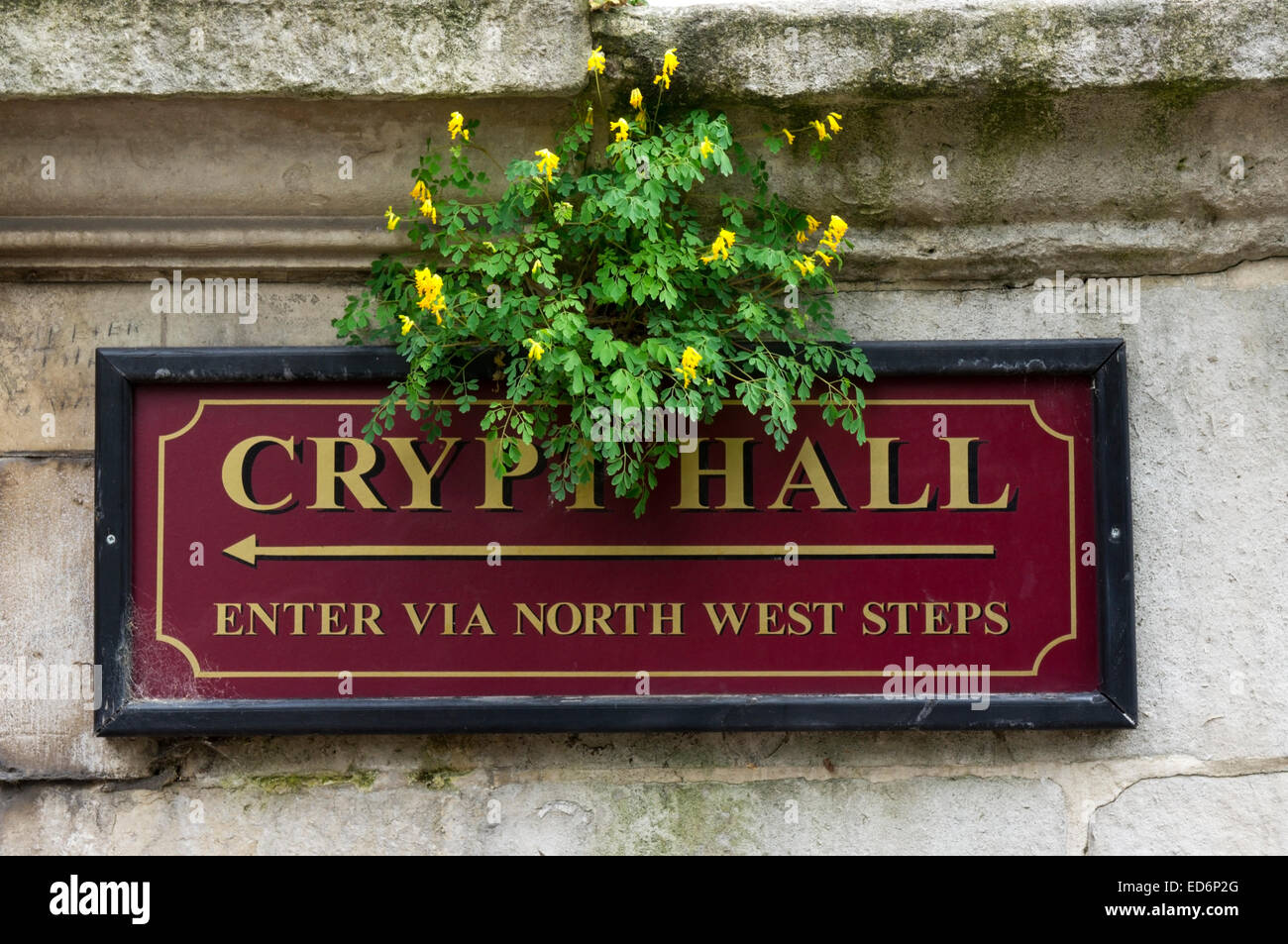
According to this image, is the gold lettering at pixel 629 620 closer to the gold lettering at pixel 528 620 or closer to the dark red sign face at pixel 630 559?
the dark red sign face at pixel 630 559

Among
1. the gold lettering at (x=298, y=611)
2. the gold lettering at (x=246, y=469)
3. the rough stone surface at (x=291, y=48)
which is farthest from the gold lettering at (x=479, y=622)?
the rough stone surface at (x=291, y=48)

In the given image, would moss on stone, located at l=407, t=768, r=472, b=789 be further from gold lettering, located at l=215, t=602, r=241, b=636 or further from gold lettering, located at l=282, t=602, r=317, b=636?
gold lettering, located at l=215, t=602, r=241, b=636

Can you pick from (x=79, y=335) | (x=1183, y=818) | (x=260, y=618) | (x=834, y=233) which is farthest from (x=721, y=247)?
(x=1183, y=818)

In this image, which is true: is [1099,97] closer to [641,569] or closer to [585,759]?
[641,569]

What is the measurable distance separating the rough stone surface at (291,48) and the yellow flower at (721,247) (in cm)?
44

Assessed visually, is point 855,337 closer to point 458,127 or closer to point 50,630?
point 458,127

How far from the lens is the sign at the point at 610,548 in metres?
2.31

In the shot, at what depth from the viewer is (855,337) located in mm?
2389

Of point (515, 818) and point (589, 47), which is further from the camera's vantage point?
point (515, 818)

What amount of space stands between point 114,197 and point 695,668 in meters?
1.64

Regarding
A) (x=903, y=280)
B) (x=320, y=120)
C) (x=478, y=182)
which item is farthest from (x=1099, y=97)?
(x=320, y=120)

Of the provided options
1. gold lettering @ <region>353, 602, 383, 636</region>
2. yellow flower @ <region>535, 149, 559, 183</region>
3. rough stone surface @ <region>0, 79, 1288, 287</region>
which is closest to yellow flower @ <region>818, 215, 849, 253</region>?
rough stone surface @ <region>0, 79, 1288, 287</region>

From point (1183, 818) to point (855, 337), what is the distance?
129 cm

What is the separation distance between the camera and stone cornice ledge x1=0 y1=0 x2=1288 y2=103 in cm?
214
